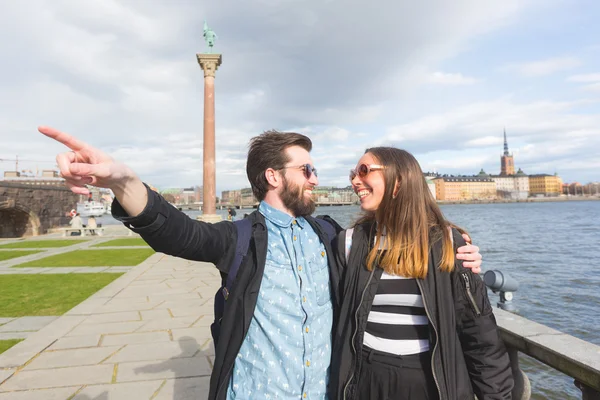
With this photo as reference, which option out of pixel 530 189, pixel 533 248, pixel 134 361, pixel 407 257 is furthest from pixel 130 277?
pixel 530 189

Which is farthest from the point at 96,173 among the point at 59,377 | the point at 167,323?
the point at 167,323

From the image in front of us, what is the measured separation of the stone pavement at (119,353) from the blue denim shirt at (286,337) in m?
1.86

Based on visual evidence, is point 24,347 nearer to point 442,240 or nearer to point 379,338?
point 379,338

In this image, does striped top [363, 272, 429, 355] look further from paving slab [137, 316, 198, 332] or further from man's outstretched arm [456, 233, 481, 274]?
paving slab [137, 316, 198, 332]

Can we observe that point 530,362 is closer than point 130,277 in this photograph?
Yes

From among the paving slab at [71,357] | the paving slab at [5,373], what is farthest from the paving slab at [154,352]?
the paving slab at [5,373]

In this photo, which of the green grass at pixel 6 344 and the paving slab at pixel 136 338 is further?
the paving slab at pixel 136 338

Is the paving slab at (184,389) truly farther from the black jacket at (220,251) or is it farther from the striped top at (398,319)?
the striped top at (398,319)

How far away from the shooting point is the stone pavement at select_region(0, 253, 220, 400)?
3271 millimetres

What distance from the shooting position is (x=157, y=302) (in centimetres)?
618

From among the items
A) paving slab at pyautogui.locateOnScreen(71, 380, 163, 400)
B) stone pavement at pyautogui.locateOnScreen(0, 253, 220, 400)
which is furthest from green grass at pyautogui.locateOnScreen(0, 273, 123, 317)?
paving slab at pyautogui.locateOnScreen(71, 380, 163, 400)

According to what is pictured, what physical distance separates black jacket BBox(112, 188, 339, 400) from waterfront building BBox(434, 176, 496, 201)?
140 m

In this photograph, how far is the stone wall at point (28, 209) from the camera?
2069 cm

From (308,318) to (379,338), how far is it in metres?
0.37
